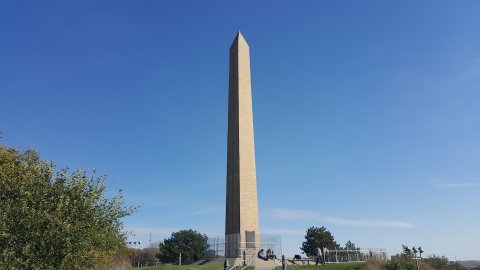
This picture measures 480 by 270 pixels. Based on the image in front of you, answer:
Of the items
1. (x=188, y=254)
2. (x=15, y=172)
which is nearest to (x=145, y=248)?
(x=188, y=254)

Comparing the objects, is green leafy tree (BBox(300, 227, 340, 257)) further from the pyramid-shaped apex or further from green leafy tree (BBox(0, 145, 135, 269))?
green leafy tree (BBox(0, 145, 135, 269))

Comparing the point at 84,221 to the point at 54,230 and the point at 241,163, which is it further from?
the point at 241,163

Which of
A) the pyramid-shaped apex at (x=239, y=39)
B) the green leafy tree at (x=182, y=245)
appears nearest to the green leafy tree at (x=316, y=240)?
the green leafy tree at (x=182, y=245)

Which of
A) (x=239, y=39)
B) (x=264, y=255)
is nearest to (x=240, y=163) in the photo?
(x=264, y=255)

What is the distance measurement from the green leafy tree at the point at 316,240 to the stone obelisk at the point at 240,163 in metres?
34.4

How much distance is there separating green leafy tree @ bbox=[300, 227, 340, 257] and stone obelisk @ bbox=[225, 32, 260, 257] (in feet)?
113

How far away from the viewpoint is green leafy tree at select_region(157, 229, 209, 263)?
61116mm

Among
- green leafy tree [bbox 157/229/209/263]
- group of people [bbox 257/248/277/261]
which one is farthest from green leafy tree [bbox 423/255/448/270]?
green leafy tree [bbox 157/229/209/263]

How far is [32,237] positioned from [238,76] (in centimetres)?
2643

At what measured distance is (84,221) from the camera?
18.6m

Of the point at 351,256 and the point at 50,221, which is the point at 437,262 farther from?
the point at 50,221

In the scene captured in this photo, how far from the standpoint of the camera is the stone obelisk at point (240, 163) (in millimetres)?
35406

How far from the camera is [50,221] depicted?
17234mm

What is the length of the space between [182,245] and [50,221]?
152 ft
